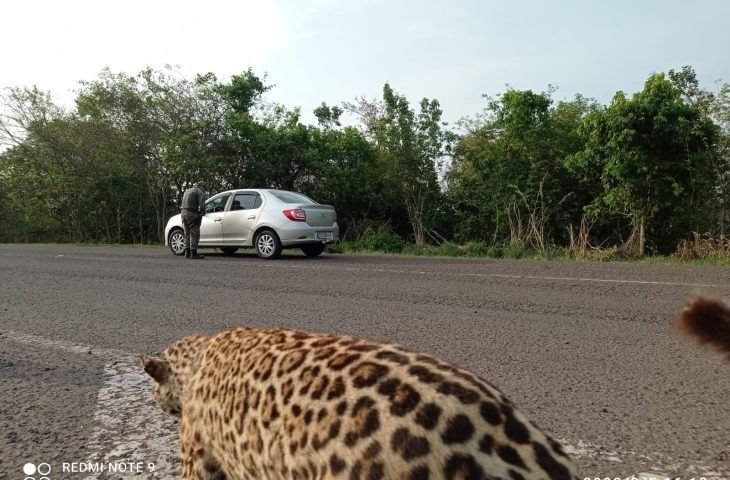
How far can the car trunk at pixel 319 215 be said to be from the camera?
48.7 ft

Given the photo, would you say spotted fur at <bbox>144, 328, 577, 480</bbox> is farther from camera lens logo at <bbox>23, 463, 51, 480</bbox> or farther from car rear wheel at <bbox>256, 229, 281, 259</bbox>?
car rear wheel at <bbox>256, 229, 281, 259</bbox>

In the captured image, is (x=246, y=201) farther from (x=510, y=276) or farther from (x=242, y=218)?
(x=510, y=276)

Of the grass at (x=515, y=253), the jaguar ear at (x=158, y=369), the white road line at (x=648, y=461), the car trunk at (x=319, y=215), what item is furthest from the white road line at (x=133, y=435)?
the grass at (x=515, y=253)

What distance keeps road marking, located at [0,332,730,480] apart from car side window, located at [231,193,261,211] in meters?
11.6

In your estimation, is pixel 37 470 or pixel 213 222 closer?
pixel 37 470

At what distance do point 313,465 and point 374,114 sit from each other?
2765 centimetres

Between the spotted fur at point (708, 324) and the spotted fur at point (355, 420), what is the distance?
1.71ft

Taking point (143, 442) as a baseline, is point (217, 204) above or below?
above

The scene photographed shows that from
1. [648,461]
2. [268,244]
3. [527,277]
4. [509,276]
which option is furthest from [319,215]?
[648,461]

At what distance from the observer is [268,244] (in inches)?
590

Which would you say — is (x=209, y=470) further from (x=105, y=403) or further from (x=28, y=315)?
(x=28, y=315)

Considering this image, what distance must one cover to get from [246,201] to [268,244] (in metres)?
1.60

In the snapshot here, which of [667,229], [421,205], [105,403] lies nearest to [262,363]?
[105,403]

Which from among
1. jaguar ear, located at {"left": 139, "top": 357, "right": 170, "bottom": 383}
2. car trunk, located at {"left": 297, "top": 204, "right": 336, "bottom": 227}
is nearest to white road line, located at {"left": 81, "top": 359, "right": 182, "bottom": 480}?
jaguar ear, located at {"left": 139, "top": 357, "right": 170, "bottom": 383}
